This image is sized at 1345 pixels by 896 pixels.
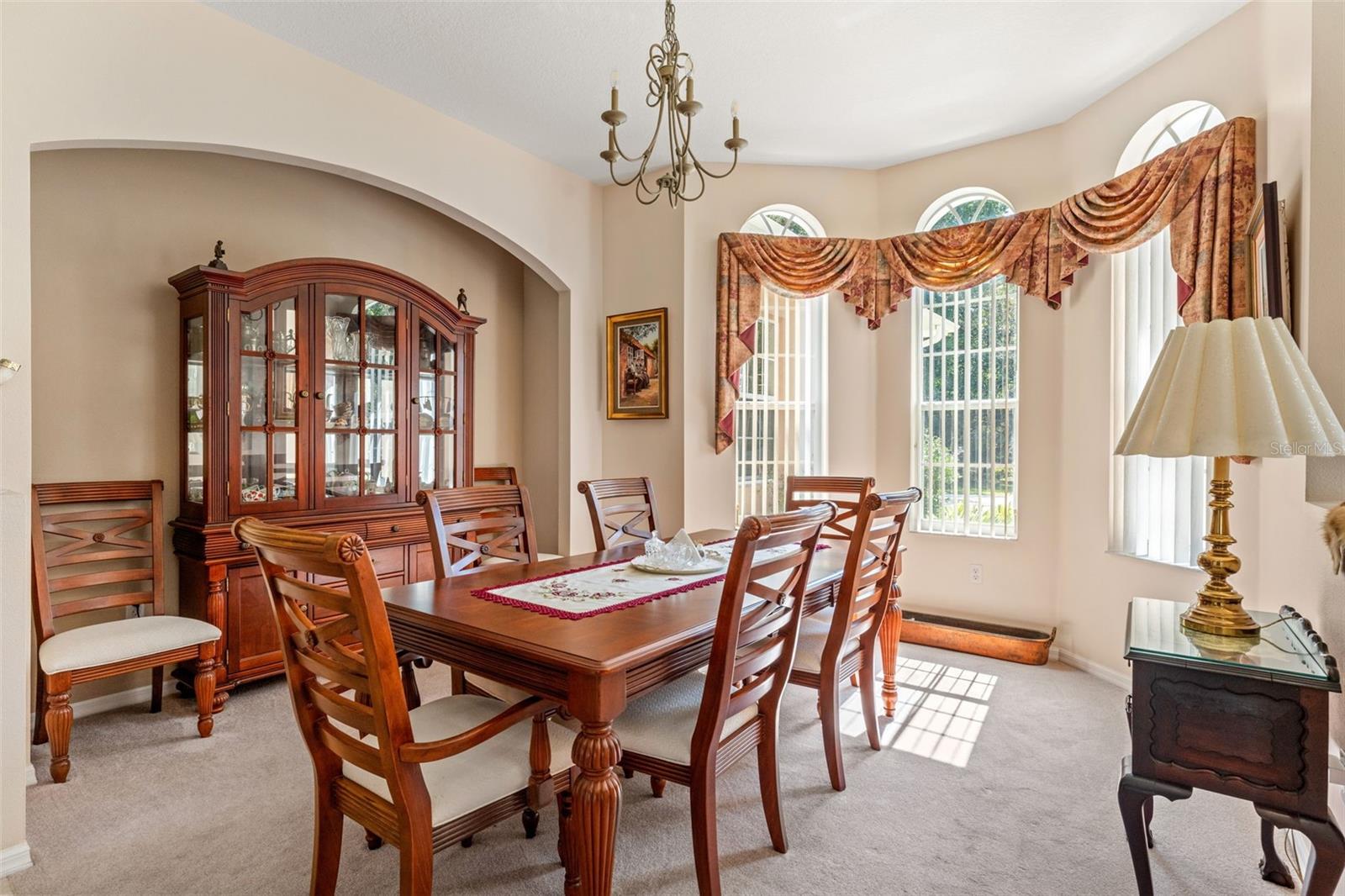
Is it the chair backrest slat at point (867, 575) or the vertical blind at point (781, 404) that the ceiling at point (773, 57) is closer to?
the vertical blind at point (781, 404)

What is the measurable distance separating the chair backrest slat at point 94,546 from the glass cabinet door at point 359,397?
72cm

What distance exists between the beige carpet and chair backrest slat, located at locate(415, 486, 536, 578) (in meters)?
0.88

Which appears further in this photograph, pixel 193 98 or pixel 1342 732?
pixel 193 98

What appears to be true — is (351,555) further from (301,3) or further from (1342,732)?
(301,3)

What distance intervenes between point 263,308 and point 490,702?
7.59ft

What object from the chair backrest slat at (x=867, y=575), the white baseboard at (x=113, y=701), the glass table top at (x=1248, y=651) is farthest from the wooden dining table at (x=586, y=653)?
the white baseboard at (x=113, y=701)

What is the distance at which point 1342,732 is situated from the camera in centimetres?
158

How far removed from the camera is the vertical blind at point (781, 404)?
4.38 meters

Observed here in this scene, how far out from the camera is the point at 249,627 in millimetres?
3020

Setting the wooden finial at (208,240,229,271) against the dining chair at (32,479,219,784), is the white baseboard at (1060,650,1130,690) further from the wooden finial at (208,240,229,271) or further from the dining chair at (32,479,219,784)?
the wooden finial at (208,240,229,271)

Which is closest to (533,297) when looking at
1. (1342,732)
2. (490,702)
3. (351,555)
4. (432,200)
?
(432,200)

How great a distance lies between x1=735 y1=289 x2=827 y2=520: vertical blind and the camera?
4379mm

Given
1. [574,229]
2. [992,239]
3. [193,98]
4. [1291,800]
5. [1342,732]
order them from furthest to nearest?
[574,229], [992,239], [193,98], [1342,732], [1291,800]

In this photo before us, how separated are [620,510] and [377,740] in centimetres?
175
